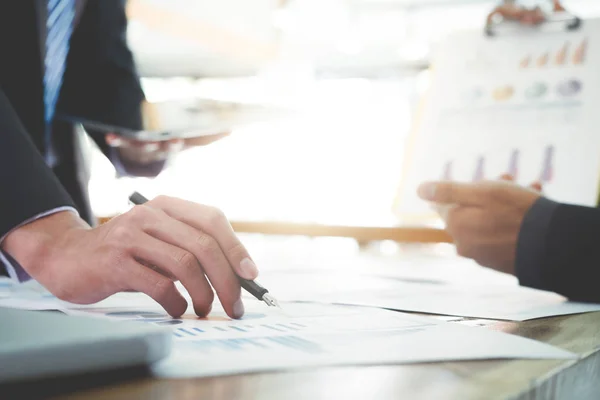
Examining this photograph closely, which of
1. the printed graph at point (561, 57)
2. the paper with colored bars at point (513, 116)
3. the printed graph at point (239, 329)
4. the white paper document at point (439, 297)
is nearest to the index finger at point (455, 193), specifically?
the white paper document at point (439, 297)

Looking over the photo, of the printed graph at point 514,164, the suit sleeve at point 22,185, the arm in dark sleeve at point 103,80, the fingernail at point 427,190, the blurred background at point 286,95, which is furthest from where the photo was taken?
the blurred background at point 286,95

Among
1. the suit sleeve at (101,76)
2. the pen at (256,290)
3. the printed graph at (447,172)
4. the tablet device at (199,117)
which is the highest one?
the suit sleeve at (101,76)

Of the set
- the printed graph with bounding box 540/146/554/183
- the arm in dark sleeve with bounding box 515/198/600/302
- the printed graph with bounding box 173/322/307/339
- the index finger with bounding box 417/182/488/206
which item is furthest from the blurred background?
the printed graph with bounding box 173/322/307/339

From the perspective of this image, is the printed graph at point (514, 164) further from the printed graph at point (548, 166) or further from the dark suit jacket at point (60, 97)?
the dark suit jacket at point (60, 97)

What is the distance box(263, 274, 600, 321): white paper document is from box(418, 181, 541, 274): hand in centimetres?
4

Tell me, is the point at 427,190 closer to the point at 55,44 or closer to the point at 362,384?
the point at 362,384

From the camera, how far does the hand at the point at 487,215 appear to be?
0.77 m

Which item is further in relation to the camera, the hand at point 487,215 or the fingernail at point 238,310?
the hand at point 487,215

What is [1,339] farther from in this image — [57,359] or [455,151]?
[455,151]

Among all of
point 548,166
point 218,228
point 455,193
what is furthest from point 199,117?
point 548,166

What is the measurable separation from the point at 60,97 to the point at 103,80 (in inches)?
3.4

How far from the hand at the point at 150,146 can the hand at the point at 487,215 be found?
1.20 feet

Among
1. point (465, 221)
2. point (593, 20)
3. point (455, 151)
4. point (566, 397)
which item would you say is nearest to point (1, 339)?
point (566, 397)

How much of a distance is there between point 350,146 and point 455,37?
1.29m
